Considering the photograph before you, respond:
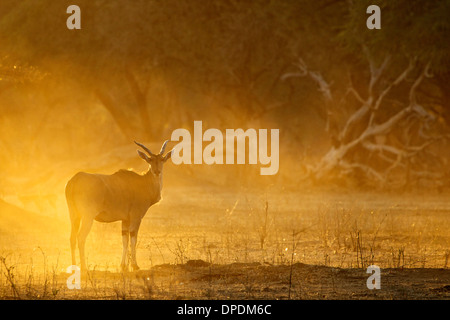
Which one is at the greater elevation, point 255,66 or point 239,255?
point 255,66

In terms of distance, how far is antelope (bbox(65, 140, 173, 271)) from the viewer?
14.1 meters

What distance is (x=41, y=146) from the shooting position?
2783 inches

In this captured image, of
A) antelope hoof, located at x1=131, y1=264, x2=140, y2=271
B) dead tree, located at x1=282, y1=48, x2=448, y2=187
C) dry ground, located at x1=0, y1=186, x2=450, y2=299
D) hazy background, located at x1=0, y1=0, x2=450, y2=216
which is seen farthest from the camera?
dead tree, located at x1=282, y1=48, x2=448, y2=187

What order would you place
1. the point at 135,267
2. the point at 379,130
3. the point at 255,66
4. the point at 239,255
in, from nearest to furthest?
the point at 135,267 → the point at 239,255 → the point at 379,130 → the point at 255,66

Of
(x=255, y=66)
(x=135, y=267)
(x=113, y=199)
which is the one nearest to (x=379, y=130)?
(x=255, y=66)

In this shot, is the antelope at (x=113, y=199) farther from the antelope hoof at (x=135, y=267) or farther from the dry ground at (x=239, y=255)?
the dry ground at (x=239, y=255)

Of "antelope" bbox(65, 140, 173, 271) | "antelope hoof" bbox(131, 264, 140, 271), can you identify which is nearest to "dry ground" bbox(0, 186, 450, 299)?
"antelope hoof" bbox(131, 264, 140, 271)

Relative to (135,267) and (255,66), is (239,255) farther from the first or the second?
(255,66)

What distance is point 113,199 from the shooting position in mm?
14492

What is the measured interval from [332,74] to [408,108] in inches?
186

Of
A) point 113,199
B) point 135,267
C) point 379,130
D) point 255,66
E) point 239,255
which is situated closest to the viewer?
point 135,267

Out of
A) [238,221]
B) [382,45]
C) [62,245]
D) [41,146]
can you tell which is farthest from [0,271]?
[41,146]

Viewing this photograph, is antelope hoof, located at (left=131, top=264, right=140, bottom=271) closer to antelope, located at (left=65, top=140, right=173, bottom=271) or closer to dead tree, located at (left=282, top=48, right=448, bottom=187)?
antelope, located at (left=65, top=140, right=173, bottom=271)

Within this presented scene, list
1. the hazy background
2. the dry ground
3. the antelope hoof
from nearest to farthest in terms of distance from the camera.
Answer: the dry ground, the antelope hoof, the hazy background
